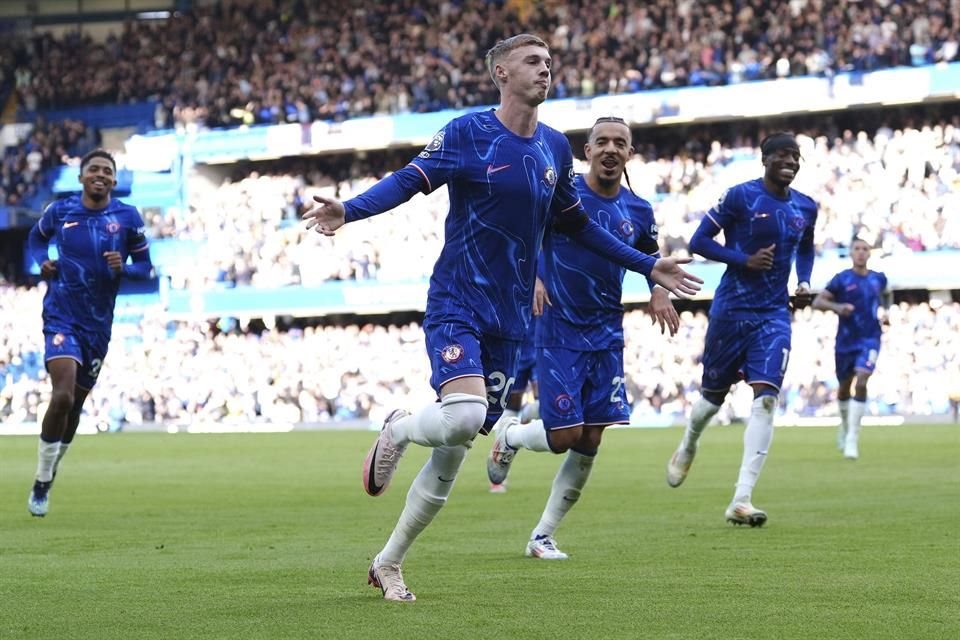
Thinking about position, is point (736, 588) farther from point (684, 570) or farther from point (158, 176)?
point (158, 176)

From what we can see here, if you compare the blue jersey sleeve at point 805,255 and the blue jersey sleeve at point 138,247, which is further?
the blue jersey sleeve at point 138,247

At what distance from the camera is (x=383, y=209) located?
23.1 ft

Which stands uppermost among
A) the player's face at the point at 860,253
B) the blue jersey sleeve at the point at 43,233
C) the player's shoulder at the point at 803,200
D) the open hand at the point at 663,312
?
the player's shoulder at the point at 803,200

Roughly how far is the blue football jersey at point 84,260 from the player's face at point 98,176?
0.31 meters

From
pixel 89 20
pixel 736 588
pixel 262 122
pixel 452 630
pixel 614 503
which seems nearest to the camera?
pixel 452 630

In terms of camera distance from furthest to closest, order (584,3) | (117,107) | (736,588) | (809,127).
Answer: (117,107) < (584,3) < (809,127) < (736,588)

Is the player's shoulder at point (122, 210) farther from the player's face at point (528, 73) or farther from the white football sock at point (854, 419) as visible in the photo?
the white football sock at point (854, 419)

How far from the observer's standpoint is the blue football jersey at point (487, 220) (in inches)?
298

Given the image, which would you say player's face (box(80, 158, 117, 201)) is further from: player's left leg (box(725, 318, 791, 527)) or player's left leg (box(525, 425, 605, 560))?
player's left leg (box(725, 318, 791, 527))

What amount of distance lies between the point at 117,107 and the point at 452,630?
51.0 metres

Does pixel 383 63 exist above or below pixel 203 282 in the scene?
above

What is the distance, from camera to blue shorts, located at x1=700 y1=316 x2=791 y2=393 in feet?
39.4

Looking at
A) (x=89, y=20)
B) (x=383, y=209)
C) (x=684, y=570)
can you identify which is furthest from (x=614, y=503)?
(x=89, y=20)

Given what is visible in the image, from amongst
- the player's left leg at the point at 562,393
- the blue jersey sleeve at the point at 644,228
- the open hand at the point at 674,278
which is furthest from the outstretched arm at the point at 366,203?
the blue jersey sleeve at the point at 644,228
